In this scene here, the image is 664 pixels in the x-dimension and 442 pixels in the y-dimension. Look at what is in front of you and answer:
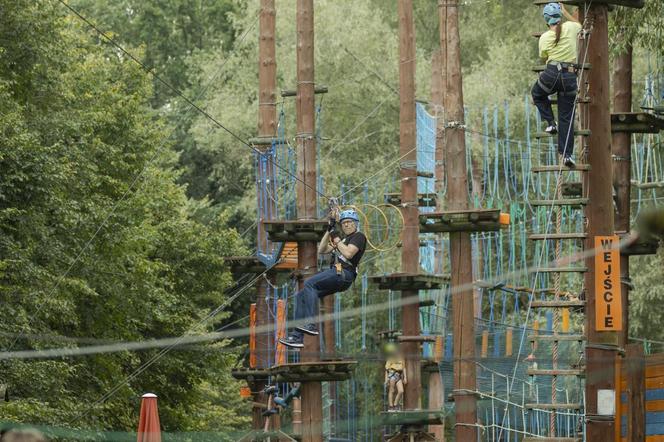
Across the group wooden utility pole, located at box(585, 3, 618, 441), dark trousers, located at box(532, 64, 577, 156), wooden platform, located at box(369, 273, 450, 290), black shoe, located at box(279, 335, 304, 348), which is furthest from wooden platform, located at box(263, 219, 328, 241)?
wooden utility pole, located at box(585, 3, 618, 441)

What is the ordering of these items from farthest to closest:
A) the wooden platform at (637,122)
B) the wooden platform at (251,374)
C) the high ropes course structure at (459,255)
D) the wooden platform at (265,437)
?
the wooden platform at (251,374) → the wooden platform at (265,437) → the wooden platform at (637,122) → the high ropes course structure at (459,255)

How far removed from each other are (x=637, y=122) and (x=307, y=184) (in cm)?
592

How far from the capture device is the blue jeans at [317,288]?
22.1m

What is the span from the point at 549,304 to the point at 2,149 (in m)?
9.40

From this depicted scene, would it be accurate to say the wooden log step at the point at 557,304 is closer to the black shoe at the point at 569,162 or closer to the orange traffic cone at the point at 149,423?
the black shoe at the point at 569,162

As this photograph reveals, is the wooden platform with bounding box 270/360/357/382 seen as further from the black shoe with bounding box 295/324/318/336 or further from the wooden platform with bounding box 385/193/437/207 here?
the wooden platform with bounding box 385/193/437/207

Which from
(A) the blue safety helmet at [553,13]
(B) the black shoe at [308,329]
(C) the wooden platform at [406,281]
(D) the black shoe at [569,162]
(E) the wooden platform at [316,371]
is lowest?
(E) the wooden platform at [316,371]

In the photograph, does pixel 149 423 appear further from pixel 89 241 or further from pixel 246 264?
pixel 246 264

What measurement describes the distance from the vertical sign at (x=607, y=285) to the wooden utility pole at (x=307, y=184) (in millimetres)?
9363

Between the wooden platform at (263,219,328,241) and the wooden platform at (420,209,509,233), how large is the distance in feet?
8.63

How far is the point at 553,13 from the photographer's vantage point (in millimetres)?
20172

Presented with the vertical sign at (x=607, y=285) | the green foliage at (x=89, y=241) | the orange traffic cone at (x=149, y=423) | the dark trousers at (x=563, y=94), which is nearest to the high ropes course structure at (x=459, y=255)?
the vertical sign at (x=607, y=285)

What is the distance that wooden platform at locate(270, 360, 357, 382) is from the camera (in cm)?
2589

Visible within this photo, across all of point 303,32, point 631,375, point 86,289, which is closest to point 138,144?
point 86,289
